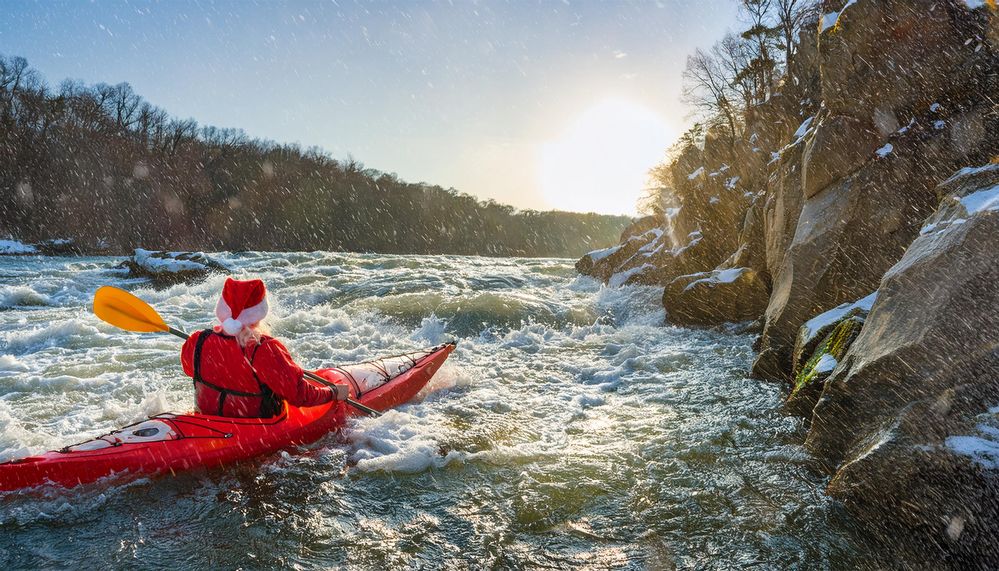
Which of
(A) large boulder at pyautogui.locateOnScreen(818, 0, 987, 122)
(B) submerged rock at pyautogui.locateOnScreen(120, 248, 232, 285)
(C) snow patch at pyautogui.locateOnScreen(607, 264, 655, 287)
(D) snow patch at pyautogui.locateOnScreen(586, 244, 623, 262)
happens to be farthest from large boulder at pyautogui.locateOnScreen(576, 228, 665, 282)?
(B) submerged rock at pyautogui.locateOnScreen(120, 248, 232, 285)

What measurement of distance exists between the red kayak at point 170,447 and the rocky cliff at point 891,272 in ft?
12.6

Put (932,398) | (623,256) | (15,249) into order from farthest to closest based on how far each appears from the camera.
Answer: (15,249) < (623,256) < (932,398)

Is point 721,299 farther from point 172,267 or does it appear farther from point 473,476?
point 172,267

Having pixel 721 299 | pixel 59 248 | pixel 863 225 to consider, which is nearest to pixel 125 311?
pixel 863 225

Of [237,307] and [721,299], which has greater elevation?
[237,307]

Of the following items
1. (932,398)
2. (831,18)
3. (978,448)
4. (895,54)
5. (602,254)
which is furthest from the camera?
(602,254)

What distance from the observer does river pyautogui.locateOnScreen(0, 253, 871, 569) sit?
2.97 m

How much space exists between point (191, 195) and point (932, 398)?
4687 cm

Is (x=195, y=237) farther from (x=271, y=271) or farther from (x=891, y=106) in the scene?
(x=891, y=106)

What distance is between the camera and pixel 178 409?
5.36 m

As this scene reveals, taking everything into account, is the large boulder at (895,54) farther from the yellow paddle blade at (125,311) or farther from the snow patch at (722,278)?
the yellow paddle blade at (125,311)

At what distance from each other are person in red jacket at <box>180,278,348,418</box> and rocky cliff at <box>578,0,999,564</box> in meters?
3.68

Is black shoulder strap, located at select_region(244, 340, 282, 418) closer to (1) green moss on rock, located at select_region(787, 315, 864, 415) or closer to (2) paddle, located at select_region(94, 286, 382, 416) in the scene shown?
(2) paddle, located at select_region(94, 286, 382, 416)

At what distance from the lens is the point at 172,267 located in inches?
619
